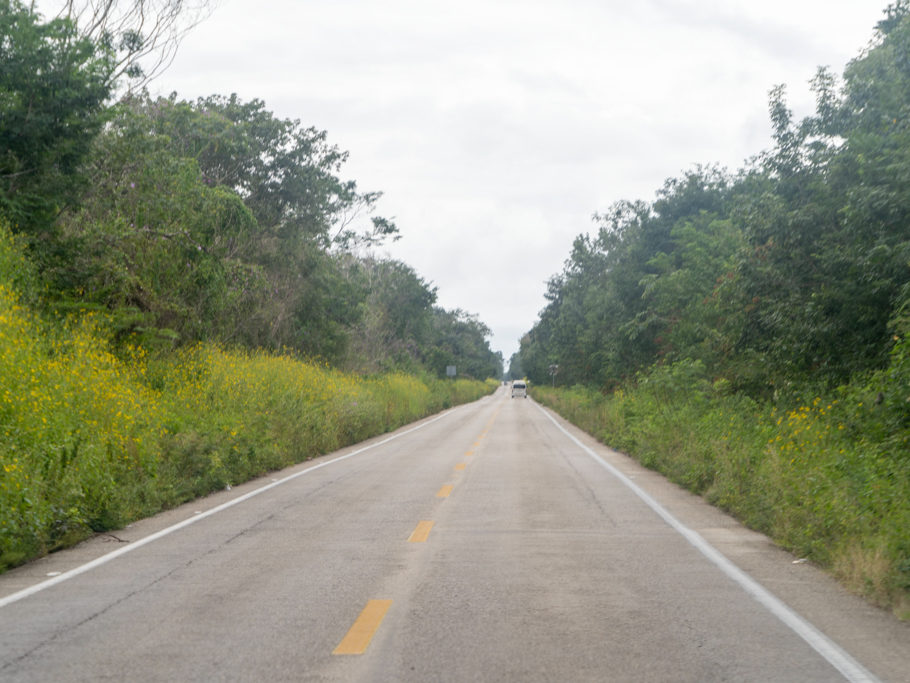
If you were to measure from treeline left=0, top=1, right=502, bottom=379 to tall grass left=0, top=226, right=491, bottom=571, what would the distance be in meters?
1.07

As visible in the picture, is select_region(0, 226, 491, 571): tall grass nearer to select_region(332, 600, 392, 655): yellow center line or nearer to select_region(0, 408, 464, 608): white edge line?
select_region(0, 408, 464, 608): white edge line

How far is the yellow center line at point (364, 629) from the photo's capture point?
17.8 feet

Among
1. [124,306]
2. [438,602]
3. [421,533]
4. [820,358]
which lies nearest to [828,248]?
[820,358]

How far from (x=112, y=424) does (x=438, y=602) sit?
7506 millimetres

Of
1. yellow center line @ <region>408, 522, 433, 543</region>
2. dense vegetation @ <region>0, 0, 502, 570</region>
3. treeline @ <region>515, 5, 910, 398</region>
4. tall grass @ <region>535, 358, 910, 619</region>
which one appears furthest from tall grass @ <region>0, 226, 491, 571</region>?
treeline @ <region>515, 5, 910, 398</region>

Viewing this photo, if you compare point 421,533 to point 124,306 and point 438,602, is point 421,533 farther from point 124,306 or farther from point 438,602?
point 124,306

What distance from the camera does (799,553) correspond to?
343 inches

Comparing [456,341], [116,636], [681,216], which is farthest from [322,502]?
Result: [456,341]

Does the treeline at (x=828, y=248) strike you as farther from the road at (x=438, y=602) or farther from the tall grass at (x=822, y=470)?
the road at (x=438, y=602)

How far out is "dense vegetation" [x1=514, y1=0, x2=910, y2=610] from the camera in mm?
8789

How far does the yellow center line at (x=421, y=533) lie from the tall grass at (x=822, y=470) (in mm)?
3742

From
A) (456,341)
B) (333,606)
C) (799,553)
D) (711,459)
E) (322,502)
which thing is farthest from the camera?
(456,341)

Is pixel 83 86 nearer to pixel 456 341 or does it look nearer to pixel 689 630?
pixel 689 630

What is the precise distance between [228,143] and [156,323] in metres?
12.3
